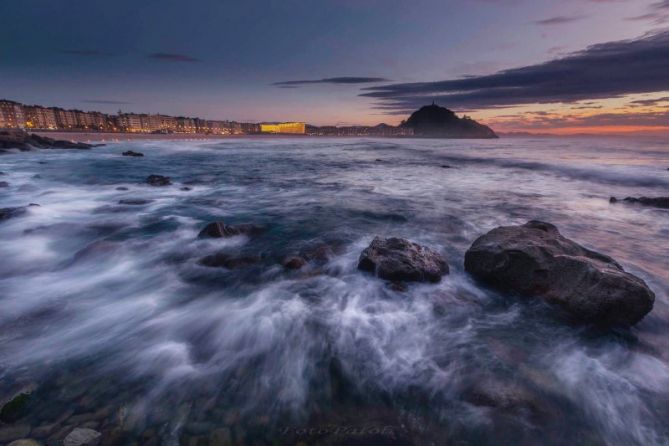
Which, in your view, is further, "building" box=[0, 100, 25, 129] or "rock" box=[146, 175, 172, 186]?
"building" box=[0, 100, 25, 129]

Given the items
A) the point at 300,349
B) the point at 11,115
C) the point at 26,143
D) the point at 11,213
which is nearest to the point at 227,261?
the point at 300,349

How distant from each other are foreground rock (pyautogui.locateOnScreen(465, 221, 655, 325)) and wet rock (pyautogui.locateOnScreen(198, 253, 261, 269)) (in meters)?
5.04

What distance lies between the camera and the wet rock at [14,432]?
3.32 metres

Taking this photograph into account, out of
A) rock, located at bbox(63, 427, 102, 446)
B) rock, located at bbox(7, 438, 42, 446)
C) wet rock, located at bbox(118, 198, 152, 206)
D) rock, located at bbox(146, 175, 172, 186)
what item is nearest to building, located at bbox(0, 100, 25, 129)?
rock, located at bbox(146, 175, 172, 186)

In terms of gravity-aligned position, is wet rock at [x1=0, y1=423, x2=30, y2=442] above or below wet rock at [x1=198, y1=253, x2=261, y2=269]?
above

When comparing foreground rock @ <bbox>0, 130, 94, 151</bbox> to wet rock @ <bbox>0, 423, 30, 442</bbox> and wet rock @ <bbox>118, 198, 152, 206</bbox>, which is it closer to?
wet rock @ <bbox>118, 198, 152, 206</bbox>

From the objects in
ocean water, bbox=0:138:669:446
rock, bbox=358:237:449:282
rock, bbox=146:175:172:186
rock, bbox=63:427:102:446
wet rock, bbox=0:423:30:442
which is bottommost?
rock, bbox=146:175:172:186

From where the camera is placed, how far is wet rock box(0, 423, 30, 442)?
10.9 feet

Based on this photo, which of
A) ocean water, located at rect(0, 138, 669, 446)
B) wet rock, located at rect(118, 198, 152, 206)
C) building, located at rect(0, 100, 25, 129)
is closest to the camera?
ocean water, located at rect(0, 138, 669, 446)

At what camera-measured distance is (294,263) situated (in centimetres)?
779

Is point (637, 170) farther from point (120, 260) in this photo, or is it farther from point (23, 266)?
point (23, 266)

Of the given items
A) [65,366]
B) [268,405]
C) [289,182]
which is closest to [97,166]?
[289,182]

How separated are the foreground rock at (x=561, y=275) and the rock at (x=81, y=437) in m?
6.63

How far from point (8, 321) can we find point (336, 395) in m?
5.59
